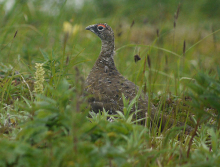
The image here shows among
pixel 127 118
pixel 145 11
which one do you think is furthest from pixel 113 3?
pixel 127 118

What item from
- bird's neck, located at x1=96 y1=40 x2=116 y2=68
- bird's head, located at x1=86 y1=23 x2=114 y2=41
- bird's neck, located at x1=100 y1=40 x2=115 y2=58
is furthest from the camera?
bird's head, located at x1=86 y1=23 x2=114 y2=41

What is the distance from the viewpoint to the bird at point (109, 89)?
125 inches

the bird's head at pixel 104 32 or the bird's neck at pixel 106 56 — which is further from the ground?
the bird's head at pixel 104 32

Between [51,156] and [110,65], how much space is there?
249 centimetres

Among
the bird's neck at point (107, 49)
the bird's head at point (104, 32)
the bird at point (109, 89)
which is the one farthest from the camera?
the bird's head at point (104, 32)

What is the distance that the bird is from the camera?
10.4ft

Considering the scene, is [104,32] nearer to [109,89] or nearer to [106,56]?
[106,56]

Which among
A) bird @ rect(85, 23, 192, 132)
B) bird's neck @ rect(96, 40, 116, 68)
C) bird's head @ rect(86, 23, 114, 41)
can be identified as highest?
bird's head @ rect(86, 23, 114, 41)

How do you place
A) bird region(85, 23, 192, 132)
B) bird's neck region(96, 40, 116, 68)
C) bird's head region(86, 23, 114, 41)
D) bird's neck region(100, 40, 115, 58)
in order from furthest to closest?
bird's head region(86, 23, 114, 41)
bird's neck region(100, 40, 115, 58)
bird's neck region(96, 40, 116, 68)
bird region(85, 23, 192, 132)

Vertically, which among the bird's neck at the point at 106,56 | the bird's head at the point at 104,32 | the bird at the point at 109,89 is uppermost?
the bird's head at the point at 104,32

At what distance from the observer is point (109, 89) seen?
3.42m

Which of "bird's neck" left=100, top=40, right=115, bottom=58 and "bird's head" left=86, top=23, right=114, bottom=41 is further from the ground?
"bird's head" left=86, top=23, right=114, bottom=41

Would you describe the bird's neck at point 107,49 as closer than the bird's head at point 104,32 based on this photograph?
Yes

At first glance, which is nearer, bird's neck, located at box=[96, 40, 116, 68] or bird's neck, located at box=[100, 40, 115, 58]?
bird's neck, located at box=[96, 40, 116, 68]
